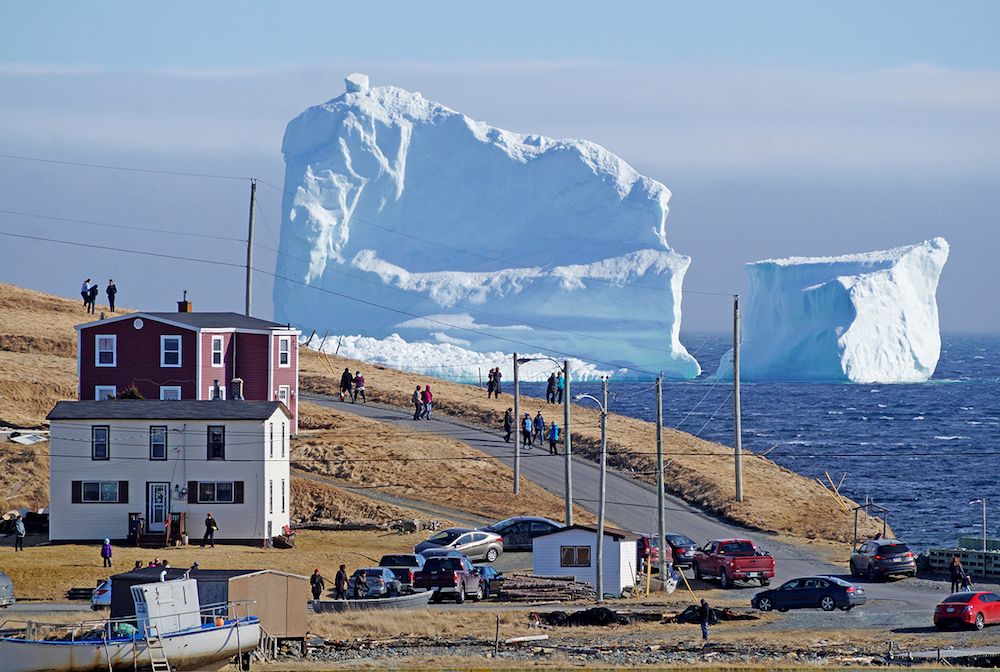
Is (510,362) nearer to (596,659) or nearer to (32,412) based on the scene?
(32,412)

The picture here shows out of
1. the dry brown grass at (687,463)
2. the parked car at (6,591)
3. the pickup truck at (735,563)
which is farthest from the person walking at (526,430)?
the parked car at (6,591)

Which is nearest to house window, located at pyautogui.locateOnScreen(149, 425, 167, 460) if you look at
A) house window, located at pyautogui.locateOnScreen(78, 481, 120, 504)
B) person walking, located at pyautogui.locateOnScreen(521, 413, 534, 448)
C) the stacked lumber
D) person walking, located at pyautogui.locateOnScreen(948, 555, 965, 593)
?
house window, located at pyautogui.locateOnScreen(78, 481, 120, 504)

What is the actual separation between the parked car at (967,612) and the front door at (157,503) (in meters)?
25.7

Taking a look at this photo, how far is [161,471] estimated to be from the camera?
52.3m

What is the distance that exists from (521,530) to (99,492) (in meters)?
14.5

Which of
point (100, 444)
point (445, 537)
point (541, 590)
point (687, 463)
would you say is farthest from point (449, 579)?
point (687, 463)

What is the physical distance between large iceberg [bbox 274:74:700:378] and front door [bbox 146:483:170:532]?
261 ft

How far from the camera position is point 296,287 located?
13325 centimetres

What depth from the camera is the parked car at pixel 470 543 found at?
5069cm

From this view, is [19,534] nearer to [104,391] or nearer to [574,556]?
[104,391]

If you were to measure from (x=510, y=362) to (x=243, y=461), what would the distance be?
80.4m

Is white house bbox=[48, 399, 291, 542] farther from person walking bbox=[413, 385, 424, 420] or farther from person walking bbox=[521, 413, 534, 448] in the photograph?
person walking bbox=[413, 385, 424, 420]

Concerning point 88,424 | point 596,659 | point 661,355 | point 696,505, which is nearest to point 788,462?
point 696,505

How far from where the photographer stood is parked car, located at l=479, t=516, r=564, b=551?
173 ft
